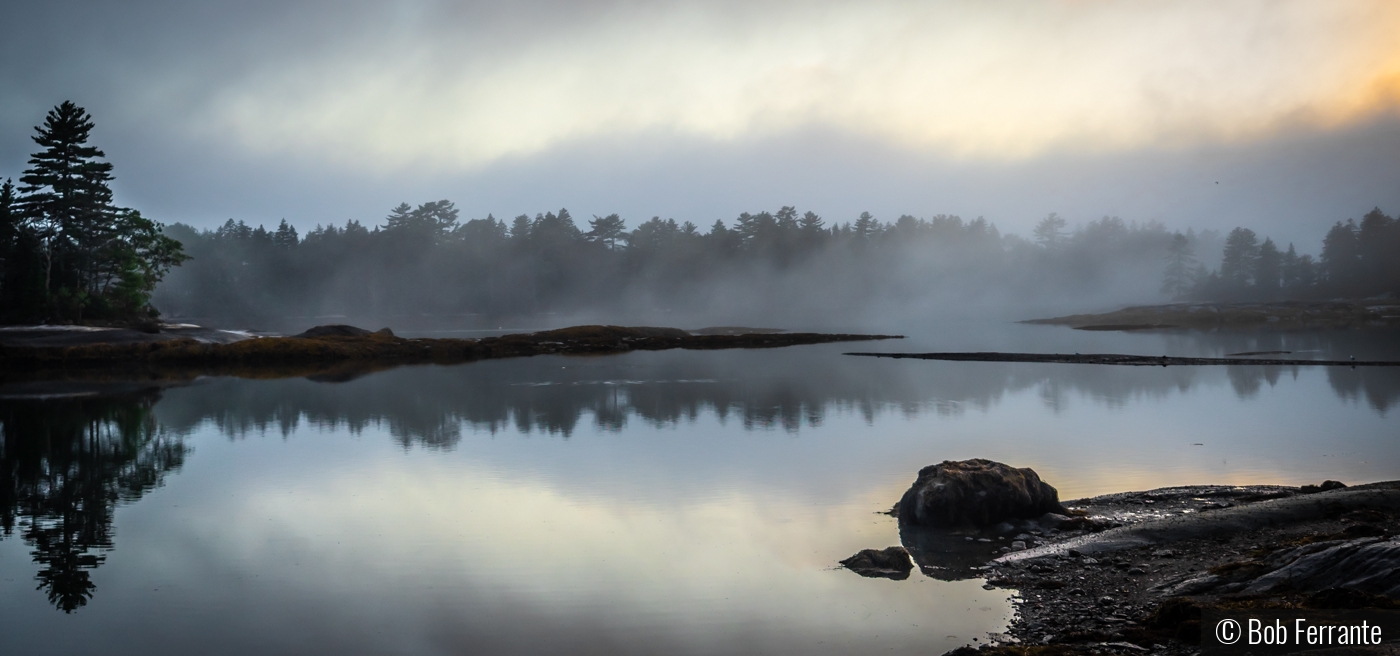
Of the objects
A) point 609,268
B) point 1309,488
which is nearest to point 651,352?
point 1309,488

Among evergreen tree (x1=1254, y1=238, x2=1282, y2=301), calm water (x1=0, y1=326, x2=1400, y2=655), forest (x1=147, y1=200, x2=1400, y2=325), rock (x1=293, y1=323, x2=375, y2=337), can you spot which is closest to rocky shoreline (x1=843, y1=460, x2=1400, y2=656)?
calm water (x1=0, y1=326, x2=1400, y2=655)

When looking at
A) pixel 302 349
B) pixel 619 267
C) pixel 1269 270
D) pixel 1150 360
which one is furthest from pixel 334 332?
pixel 1269 270

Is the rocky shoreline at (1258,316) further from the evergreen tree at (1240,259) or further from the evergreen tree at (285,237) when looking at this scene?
the evergreen tree at (285,237)

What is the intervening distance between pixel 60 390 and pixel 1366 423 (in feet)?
139

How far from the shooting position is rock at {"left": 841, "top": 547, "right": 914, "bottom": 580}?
939 centimetres

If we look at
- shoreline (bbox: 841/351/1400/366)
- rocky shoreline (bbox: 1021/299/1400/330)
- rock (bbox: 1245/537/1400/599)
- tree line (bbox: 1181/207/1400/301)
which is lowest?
rock (bbox: 1245/537/1400/599)

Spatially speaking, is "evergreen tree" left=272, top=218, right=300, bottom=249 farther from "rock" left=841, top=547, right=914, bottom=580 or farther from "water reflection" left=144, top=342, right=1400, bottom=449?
"rock" left=841, top=547, right=914, bottom=580

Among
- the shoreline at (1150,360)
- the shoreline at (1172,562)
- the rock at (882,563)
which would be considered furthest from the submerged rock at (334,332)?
the shoreline at (1172,562)

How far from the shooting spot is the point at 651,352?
60469mm

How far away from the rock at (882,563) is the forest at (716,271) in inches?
4251

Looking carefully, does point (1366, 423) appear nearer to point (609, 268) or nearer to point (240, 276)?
point (609, 268)

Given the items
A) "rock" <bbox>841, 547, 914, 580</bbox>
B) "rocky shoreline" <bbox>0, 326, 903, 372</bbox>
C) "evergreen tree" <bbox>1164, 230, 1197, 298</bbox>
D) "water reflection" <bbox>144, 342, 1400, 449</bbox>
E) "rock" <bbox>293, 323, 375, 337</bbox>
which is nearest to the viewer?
"rock" <bbox>841, 547, 914, 580</bbox>

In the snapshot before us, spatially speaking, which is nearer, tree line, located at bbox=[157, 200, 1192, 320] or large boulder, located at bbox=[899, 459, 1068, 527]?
large boulder, located at bbox=[899, 459, 1068, 527]

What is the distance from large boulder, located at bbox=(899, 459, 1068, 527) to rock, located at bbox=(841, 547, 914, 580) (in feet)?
5.27
